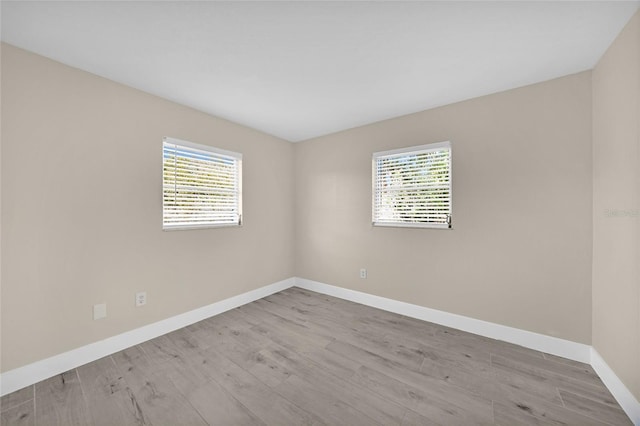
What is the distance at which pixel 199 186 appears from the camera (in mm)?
2988

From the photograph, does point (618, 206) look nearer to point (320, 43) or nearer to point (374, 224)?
point (374, 224)

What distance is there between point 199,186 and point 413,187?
264 centimetres

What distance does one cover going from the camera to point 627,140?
65.0 inches

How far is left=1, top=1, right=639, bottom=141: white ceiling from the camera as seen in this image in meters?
1.50

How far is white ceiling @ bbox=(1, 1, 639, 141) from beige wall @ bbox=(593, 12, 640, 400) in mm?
249

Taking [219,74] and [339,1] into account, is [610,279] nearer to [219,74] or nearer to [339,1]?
[339,1]

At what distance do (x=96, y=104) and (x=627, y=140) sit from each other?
13.5 feet

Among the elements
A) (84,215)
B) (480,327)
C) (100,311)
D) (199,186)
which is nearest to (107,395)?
(100,311)

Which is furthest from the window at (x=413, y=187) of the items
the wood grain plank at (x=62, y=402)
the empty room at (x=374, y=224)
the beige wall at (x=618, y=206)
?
the wood grain plank at (x=62, y=402)

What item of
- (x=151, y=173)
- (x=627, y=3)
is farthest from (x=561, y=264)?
(x=151, y=173)

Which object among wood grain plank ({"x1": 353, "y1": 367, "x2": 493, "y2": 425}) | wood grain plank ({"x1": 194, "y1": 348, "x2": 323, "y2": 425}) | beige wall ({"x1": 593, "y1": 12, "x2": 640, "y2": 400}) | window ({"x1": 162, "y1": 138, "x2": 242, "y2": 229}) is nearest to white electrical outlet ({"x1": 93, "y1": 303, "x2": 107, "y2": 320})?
window ({"x1": 162, "y1": 138, "x2": 242, "y2": 229})

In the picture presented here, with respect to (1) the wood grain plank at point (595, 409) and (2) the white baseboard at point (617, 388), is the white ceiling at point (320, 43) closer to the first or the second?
(2) the white baseboard at point (617, 388)

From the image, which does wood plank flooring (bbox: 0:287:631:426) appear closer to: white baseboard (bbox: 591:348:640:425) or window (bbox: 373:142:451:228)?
white baseboard (bbox: 591:348:640:425)

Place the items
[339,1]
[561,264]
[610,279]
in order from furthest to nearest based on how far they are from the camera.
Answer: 1. [561,264]
2. [610,279]
3. [339,1]
